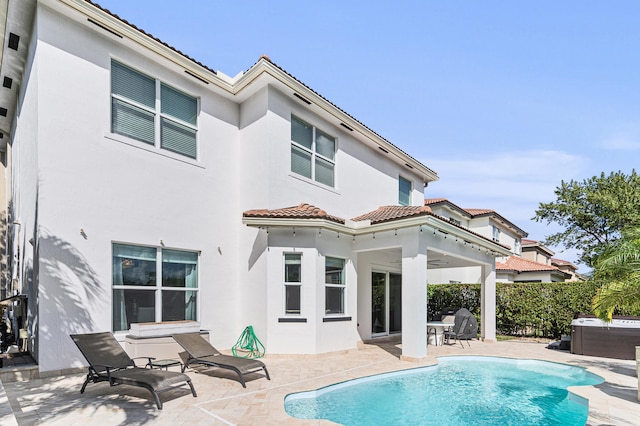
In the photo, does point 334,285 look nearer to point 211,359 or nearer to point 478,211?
point 211,359

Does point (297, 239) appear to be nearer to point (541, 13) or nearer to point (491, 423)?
point (491, 423)

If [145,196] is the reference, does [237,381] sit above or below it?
below

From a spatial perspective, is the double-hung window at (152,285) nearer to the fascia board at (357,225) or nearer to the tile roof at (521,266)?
the fascia board at (357,225)

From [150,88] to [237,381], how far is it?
8.78 m

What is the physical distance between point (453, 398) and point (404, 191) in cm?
1374

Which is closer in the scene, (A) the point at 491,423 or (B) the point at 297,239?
(A) the point at 491,423

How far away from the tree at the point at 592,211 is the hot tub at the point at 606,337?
1683cm

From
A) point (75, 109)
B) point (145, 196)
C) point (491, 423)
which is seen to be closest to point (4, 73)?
point (75, 109)

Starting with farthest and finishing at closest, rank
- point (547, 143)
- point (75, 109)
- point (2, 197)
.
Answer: point (547, 143) < point (2, 197) < point (75, 109)

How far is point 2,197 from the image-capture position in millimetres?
19375

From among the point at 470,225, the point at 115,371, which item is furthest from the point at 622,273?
the point at 470,225

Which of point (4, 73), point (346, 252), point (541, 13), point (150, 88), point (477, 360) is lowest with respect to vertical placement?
point (477, 360)

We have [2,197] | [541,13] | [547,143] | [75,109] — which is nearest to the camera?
[75,109]

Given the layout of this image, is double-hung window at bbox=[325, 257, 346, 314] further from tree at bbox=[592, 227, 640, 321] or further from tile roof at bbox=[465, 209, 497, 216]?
tile roof at bbox=[465, 209, 497, 216]
